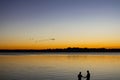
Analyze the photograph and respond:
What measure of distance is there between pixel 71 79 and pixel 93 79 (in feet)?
12.0

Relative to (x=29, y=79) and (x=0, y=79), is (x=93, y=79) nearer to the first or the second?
(x=29, y=79)

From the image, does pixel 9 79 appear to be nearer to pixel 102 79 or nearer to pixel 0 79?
pixel 0 79

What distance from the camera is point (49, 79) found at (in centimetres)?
4331

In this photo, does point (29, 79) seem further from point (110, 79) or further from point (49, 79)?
point (110, 79)

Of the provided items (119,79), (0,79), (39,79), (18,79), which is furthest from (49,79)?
(119,79)

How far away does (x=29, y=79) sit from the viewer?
4272cm

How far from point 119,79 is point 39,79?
13397 mm

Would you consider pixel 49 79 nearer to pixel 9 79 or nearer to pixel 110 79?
pixel 9 79

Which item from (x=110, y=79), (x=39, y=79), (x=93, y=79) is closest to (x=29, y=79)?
(x=39, y=79)

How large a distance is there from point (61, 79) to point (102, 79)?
695 centimetres

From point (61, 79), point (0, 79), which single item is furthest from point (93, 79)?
point (0, 79)

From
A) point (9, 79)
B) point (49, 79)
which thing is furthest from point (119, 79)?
point (9, 79)

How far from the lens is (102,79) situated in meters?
43.8

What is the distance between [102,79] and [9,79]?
15505 mm
